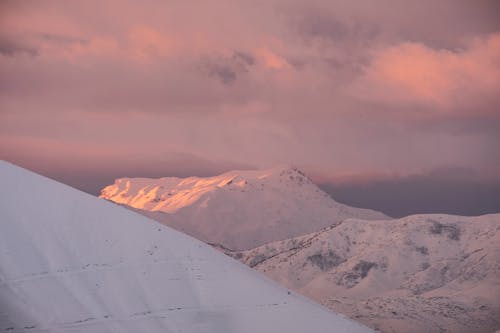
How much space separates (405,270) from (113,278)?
111 meters

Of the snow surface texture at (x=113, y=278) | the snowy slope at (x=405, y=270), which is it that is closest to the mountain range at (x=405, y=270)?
the snowy slope at (x=405, y=270)

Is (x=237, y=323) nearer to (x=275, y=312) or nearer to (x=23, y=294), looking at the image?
(x=275, y=312)

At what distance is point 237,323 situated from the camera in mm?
59719

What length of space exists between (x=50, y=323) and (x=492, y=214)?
150296 mm

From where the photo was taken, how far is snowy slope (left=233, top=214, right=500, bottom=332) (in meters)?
126

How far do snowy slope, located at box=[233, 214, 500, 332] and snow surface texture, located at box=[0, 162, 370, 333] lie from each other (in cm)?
5962

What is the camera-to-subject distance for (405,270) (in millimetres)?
162250

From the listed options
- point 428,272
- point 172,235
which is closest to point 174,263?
point 172,235

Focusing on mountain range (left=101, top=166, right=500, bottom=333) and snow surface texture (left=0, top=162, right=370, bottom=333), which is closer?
snow surface texture (left=0, top=162, right=370, bottom=333)

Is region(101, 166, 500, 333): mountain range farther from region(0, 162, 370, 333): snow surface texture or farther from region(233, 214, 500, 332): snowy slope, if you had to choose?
region(0, 162, 370, 333): snow surface texture

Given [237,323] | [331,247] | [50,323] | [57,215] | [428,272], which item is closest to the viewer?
[50,323]

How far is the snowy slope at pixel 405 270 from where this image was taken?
125688 millimetres

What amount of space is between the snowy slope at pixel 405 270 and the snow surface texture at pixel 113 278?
5962cm

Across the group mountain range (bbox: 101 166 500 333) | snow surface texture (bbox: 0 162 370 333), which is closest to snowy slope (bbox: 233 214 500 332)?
mountain range (bbox: 101 166 500 333)
